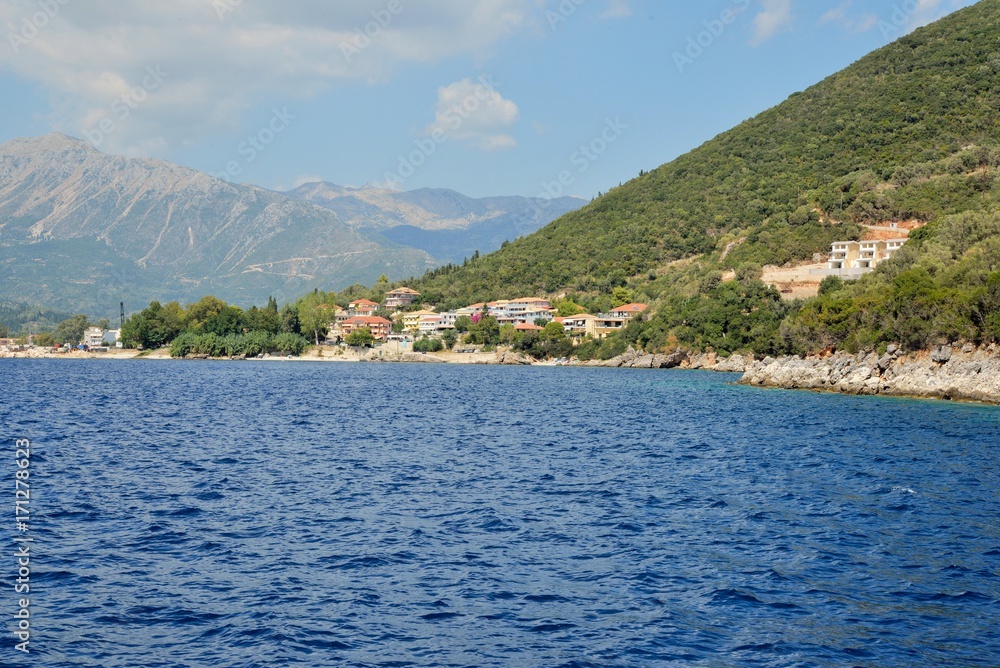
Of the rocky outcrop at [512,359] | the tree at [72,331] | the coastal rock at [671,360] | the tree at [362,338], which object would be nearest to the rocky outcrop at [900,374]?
the coastal rock at [671,360]

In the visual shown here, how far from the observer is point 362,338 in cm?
14038

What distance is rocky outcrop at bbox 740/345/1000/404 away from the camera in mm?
49688

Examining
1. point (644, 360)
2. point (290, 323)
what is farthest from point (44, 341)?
point (644, 360)

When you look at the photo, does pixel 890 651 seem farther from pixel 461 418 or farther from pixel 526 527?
pixel 461 418

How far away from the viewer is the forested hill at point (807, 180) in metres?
105

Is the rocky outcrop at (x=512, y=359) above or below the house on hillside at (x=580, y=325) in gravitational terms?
below

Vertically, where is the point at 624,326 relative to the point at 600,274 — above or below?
below

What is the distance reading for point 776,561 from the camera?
627 inches

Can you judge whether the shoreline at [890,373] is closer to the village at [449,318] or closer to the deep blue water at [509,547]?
the deep blue water at [509,547]

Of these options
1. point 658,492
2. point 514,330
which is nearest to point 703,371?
point 514,330

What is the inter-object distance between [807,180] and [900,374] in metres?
75.6

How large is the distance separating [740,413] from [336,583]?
33551 millimetres

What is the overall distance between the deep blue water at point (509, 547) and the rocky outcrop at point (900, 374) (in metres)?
16.5

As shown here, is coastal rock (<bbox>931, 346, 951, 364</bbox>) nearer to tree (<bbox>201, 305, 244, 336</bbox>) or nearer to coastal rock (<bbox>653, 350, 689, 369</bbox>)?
coastal rock (<bbox>653, 350, 689, 369</bbox>)
